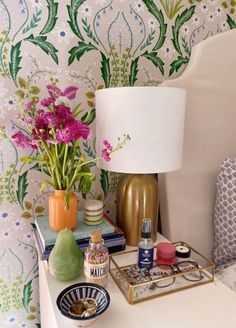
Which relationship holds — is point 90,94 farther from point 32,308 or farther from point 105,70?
point 32,308

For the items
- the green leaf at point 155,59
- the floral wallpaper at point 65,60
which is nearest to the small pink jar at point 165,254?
the floral wallpaper at point 65,60

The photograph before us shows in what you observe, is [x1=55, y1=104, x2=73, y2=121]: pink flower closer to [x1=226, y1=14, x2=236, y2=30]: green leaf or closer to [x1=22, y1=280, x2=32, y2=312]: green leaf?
[x1=22, y1=280, x2=32, y2=312]: green leaf

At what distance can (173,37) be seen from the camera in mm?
1196

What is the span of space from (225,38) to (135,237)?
2.99 ft

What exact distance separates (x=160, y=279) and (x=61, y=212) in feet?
1.16

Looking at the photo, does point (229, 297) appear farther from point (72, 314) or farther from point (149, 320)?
point (72, 314)

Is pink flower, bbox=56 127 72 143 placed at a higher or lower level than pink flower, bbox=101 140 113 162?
higher

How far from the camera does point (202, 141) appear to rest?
119cm

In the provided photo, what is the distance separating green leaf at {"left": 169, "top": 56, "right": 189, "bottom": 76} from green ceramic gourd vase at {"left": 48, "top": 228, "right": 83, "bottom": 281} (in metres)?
0.84

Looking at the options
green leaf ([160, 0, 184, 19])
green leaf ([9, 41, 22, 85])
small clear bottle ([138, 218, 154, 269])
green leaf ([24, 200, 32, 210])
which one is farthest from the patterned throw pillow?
green leaf ([9, 41, 22, 85])

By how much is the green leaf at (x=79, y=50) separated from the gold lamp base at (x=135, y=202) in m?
0.49

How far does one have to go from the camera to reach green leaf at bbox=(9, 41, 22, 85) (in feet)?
3.20

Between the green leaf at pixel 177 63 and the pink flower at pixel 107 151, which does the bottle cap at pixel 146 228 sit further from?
the green leaf at pixel 177 63

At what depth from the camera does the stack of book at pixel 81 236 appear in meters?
0.84
